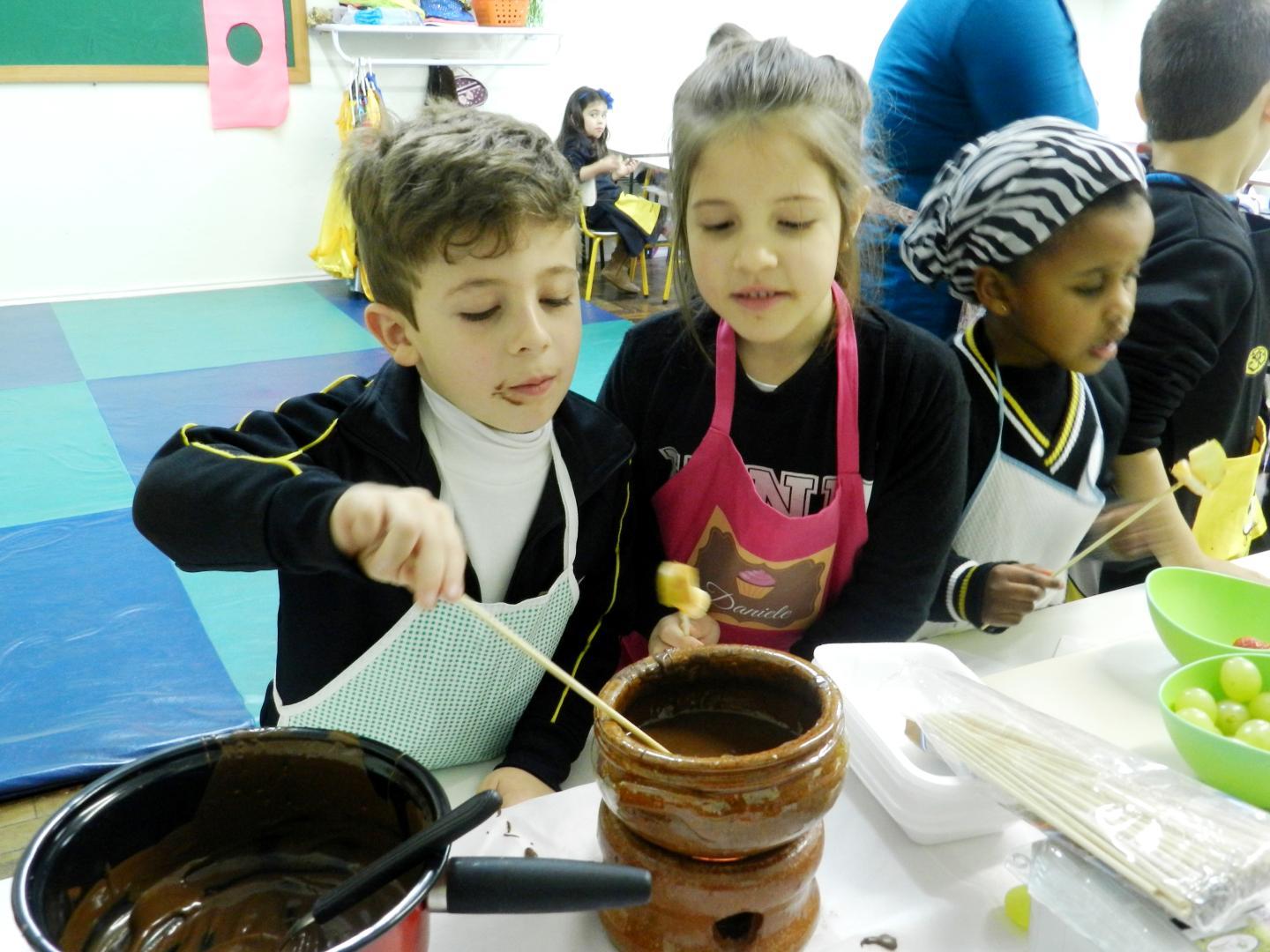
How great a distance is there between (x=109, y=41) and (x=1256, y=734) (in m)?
4.94

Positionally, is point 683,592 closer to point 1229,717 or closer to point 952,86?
point 1229,717

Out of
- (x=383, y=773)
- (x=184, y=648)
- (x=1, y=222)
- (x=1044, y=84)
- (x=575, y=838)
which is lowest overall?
(x=184, y=648)

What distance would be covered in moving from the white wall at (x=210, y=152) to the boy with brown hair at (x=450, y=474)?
4.12m

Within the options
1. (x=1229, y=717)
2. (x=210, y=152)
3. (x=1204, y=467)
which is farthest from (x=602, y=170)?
(x=1229, y=717)

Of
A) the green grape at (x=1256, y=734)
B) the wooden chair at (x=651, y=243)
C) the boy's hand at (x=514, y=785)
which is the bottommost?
the wooden chair at (x=651, y=243)

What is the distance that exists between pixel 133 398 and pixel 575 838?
318 cm

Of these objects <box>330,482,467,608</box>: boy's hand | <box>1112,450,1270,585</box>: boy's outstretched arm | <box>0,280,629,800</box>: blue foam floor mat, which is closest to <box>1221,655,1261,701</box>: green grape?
<box>1112,450,1270,585</box>: boy's outstretched arm

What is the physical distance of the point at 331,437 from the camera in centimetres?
89

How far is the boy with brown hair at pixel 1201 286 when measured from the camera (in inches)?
50.7

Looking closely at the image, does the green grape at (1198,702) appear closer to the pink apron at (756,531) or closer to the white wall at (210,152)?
the pink apron at (756,531)

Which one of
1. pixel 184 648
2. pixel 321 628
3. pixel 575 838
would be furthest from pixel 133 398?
pixel 575 838

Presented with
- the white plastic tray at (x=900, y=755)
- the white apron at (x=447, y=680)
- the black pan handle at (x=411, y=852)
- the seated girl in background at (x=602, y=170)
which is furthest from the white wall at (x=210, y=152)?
the black pan handle at (x=411, y=852)

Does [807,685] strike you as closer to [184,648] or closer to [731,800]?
[731,800]

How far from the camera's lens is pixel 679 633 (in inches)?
37.2
